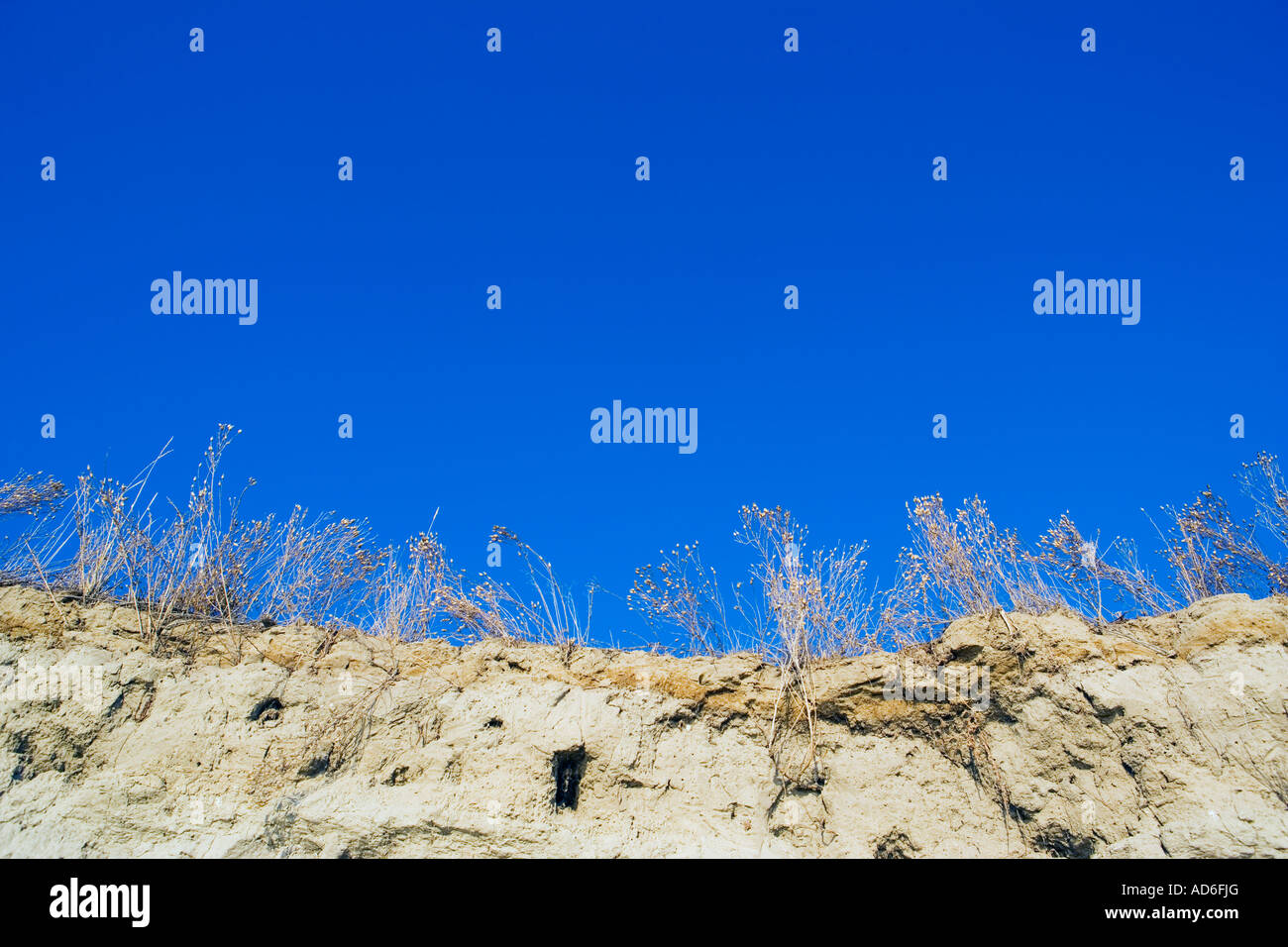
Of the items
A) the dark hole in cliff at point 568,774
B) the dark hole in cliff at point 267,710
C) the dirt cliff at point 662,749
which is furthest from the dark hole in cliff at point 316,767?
the dark hole in cliff at point 568,774

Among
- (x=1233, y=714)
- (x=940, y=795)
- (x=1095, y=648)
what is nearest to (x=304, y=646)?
(x=940, y=795)

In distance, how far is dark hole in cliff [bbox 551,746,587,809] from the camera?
25.2 ft

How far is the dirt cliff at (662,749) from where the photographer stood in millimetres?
7230

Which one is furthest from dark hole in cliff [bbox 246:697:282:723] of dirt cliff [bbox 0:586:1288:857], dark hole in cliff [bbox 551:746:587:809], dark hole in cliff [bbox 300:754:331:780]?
dark hole in cliff [bbox 551:746:587:809]

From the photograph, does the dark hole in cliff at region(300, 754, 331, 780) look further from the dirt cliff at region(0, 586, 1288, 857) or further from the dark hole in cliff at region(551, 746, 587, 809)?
the dark hole in cliff at region(551, 746, 587, 809)

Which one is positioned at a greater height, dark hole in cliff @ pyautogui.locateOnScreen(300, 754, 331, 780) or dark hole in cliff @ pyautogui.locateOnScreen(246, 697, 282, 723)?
dark hole in cliff @ pyautogui.locateOnScreen(246, 697, 282, 723)

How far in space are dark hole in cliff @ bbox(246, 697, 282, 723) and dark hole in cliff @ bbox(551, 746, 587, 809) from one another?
282 centimetres

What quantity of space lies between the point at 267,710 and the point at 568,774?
10.1 ft

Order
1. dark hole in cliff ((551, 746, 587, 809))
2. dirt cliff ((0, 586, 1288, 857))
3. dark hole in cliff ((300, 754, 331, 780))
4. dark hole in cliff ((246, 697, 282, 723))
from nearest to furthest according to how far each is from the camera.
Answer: dirt cliff ((0, 586, 1288, 857)) → dark hole in cliff ((551, 746, 587, 809)) → dark hole in cliff ((300, 754, 331, 780)) → dark hole in cliff ((246, 697, 282, 723))

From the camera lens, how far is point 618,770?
7.80m

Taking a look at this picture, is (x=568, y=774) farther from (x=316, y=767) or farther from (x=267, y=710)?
(x=267, y=710)

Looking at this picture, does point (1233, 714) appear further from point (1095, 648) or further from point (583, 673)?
point (583, 673)

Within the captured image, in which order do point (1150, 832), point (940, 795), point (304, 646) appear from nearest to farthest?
point (1150, 832)
point (940, 795)
point (304, 646)
